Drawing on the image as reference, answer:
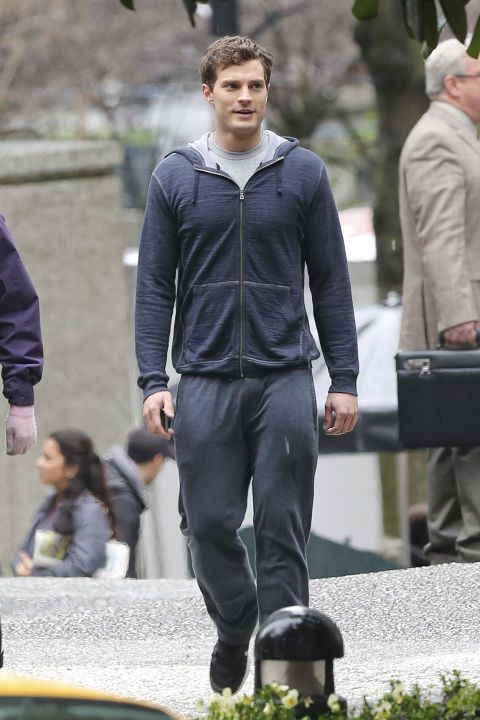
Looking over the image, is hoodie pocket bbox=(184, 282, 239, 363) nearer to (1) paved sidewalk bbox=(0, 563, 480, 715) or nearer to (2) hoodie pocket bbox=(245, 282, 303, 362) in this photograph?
(2) hoodie pocket bbox=(245, 282, 303, 362)

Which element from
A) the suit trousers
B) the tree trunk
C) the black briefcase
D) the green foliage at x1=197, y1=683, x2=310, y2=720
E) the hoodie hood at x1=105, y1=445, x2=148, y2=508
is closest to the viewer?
the green foliage at x1=197, y1=683, x2=310, y2=720

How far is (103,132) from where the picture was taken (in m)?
26.0

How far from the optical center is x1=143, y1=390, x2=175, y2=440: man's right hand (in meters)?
4.90

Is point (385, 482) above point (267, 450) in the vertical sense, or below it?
below

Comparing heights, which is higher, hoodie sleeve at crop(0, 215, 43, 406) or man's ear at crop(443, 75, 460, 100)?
man's ear at crop(443, 75, 460, 100)

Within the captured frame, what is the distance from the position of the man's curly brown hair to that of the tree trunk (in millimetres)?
6048

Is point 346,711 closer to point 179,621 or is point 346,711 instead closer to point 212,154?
point 212,154

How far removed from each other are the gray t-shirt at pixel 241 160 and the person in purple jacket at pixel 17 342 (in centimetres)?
68

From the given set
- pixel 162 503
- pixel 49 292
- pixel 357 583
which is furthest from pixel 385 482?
pixel 357 583

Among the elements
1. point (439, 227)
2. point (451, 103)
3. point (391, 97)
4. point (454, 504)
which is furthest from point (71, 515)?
point (391, 97)

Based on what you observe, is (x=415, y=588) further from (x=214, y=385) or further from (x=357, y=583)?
(x=214, y=385)

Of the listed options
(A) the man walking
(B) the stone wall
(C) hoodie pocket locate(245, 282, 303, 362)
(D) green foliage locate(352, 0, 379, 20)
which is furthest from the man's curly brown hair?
(B) the stone wall

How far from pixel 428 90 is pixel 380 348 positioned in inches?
89.0

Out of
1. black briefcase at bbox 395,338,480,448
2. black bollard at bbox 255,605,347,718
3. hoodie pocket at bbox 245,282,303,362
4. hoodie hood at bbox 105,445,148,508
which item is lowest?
hoodie hood at bbox 105,445,148,508
